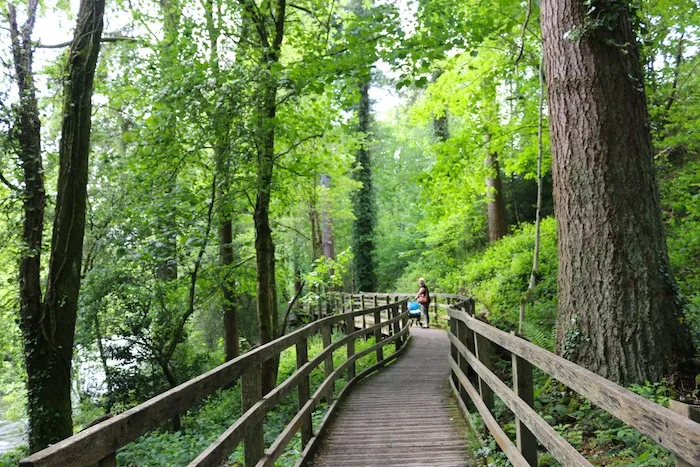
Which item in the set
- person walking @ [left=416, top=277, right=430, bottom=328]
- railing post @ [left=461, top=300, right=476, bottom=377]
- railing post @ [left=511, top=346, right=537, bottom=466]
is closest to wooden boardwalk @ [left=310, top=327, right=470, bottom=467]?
railing post @ [left=461, top=300, right=476, bottom=377]

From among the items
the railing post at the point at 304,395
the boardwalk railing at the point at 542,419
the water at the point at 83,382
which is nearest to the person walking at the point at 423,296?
the water at the point at 83,382

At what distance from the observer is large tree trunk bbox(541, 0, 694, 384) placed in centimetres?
497

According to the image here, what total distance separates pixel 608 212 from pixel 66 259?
6.98m

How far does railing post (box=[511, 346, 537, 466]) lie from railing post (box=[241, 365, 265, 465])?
1800 millimetres

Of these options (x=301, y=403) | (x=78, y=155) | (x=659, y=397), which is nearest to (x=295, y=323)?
(x=78, y=155)

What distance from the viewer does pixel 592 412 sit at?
4.74 meters

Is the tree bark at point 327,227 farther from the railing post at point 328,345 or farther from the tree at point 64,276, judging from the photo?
the railing post at point 328,345

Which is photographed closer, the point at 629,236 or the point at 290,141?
the point at 629,236

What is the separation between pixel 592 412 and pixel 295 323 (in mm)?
19643

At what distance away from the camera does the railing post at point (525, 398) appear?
337cm

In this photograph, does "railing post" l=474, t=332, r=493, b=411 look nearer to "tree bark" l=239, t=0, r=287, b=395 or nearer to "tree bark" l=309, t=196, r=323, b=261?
"tree bark" l=239, t=0, r=287, b=395

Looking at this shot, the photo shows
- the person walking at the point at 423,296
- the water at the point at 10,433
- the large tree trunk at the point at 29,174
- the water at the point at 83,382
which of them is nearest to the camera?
the large tree trunk at the point at 29,174

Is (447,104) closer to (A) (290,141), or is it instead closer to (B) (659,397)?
(A) (290,141)

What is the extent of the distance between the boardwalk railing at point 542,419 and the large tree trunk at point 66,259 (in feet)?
18.2
